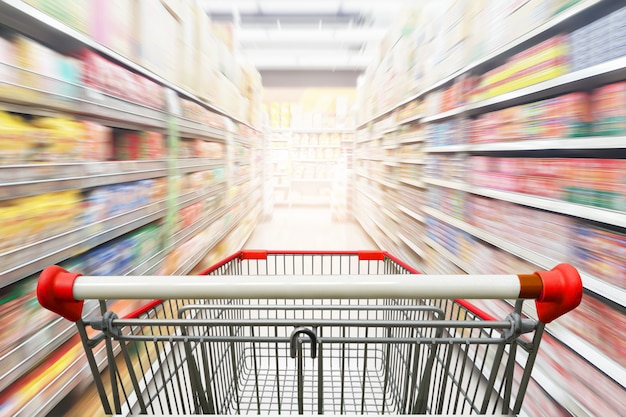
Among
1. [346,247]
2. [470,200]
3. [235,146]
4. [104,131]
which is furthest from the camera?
[346,247]

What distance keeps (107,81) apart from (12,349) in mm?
1007

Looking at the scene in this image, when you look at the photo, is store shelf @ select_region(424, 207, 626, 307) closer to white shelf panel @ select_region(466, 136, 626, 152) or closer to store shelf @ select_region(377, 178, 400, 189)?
white shelf panel @ select_region(466, 136, 626, 152)

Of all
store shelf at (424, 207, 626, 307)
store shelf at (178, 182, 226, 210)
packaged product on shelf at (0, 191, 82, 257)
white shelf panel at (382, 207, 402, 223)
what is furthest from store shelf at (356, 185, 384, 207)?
packaged product on shelf at (0, 191, 82, 257)

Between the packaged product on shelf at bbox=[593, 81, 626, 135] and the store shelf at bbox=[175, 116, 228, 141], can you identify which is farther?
the store shelf at bbox=[175, 116, 228, 141]

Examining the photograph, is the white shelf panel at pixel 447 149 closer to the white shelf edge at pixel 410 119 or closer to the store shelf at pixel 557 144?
the store shelf at pixel 557 144

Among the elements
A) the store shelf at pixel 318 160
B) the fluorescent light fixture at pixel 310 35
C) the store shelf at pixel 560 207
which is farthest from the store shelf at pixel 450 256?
the store shelf at pixel 318 160

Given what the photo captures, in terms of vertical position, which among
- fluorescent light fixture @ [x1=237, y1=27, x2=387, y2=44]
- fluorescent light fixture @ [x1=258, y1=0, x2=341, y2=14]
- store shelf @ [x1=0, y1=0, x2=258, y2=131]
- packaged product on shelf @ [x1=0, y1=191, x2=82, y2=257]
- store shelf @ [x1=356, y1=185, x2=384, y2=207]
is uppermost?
fluorescent light fixture @ [x1=258, y1=0, x2=341, y2=14]

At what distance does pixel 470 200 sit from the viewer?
6.15ft

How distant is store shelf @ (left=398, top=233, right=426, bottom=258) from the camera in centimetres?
272

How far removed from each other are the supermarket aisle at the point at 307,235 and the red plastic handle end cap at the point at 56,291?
13.1ft

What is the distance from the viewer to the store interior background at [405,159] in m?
0.97

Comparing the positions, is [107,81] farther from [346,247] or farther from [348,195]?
[348,195]

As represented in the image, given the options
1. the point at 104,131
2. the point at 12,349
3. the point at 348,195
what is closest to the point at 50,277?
the point at 12,349

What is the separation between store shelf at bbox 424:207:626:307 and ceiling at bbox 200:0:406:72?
3.54 metres
